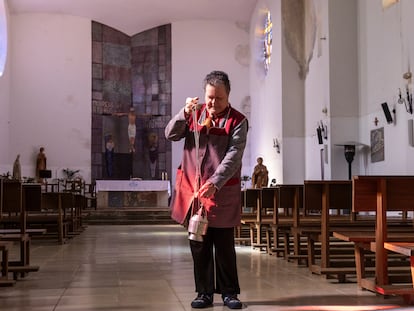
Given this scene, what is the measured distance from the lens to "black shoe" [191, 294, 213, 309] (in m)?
3.83

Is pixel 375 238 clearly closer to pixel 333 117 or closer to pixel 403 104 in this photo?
pixel 403 104

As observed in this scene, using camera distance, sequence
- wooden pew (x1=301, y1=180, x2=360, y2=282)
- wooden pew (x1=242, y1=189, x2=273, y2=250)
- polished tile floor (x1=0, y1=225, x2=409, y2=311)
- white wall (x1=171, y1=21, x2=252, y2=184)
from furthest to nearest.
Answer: white wall (x1=171, y1=21, x2=252, y2=184)
wooden pew (x1=242, y1=189, x2=273, y2=250)
wooden pew (x1=301, y1=180, x2=360, y2=282)
polished tile floor (x1=0, y1=225, x2=409, y2=311)

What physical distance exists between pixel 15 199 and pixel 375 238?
3056 mm

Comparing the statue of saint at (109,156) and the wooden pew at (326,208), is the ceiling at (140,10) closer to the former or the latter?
the statue of saint at (109,156)

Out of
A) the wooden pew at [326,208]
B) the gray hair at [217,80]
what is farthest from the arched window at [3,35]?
the gray hair at [217,80]

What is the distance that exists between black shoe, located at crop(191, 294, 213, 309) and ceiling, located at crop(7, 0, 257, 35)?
20200mm

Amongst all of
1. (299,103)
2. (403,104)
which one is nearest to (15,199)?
(403,104)

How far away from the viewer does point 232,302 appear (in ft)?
12.4

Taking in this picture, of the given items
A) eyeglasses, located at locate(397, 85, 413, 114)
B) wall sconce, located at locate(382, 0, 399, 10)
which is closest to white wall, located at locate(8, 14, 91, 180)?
wall sconce, located at locate(382, 0, 399, 10)

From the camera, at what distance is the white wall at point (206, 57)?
24391 millimetres

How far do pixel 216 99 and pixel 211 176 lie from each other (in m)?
0.49

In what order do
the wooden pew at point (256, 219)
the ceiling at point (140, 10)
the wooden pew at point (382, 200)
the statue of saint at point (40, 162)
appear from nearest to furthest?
the wooden pew at point (382, 200) → the wooden pew at point (256, 219) → the statue of saint at point (40, 162) → the ceiling at point (140, 10)

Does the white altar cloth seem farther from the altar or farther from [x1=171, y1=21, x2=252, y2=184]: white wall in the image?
[x1=171, y1=21, x2=252, y2=184]: white wall

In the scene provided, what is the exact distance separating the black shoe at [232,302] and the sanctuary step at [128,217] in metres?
13.8
